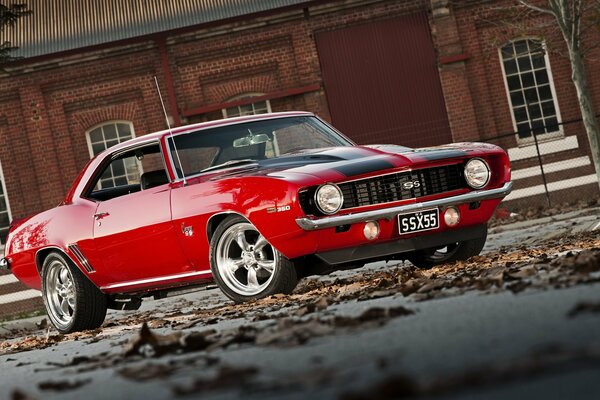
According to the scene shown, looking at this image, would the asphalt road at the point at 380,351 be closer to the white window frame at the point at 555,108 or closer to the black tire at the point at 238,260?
the black tire at the point at 238,260

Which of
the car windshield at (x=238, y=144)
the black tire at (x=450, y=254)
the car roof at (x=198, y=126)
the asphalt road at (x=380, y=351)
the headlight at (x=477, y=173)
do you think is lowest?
the black tire at (x=450, y=254)

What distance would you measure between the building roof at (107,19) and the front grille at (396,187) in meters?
16.7

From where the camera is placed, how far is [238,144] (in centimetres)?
970

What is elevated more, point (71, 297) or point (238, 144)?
point (238, 144)

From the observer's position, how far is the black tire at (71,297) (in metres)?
10.1

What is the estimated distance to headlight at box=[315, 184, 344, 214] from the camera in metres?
8.45

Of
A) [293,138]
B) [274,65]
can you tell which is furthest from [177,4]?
[293,138]

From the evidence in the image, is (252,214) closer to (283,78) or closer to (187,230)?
(187,230)

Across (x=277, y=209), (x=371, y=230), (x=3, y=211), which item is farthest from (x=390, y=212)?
(x=3, y=211)

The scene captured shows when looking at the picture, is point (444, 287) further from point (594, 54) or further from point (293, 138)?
point (594, 54)

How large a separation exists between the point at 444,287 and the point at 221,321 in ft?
5.16

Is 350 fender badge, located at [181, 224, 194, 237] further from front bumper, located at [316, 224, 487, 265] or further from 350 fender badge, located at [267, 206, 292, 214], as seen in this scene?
front bumper, located at [316, 224, 487, 265]

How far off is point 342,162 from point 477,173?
1.17 metres

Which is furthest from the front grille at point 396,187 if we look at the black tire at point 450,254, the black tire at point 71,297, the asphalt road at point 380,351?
the black tire at point 71,297
